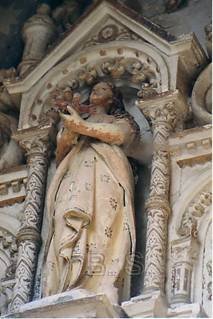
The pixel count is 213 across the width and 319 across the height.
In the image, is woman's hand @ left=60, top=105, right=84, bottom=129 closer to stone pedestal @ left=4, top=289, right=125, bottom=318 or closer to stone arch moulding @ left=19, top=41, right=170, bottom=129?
stone arch moulding @ left=19, top=41, right=170, bottom=129

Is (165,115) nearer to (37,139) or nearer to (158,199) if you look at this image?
(158,199)

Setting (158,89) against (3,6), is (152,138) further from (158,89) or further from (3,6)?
(3,6)

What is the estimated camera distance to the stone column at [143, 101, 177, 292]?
7215mm

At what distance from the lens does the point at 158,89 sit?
7.89m

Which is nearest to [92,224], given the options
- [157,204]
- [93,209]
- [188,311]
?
[93,209]

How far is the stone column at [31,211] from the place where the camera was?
296 inches

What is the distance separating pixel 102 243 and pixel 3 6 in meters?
2.28

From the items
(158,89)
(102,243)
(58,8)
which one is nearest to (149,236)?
(102,243)

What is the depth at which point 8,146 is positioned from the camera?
329 inches

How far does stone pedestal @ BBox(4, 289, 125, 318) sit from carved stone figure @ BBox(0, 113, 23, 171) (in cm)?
142

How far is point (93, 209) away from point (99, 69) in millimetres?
1072

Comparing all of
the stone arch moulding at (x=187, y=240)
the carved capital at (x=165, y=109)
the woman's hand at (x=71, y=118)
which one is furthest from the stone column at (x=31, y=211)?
the stone arch moulding at (x=187, y=240)

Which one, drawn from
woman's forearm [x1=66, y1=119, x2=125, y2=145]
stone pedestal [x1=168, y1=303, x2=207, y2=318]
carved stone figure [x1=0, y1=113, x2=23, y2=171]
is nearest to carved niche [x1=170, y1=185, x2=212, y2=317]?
stone pedestal [x1=168, y1=303, x2=207, y2=318]

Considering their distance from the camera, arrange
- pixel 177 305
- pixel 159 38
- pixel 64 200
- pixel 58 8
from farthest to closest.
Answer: pixel 58 8 → pixel 159 38 → pixel 64 200 → pixel 177 305
